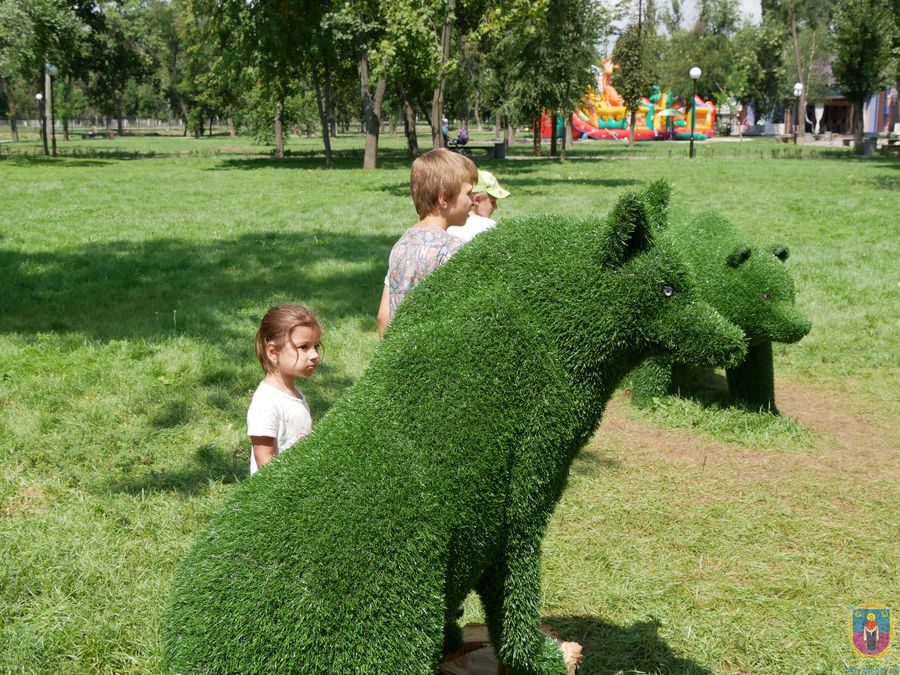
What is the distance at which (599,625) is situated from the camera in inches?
141

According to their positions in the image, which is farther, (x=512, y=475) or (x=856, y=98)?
(x=856, y=98)

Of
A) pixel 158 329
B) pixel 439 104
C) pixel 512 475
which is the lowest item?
pixel 158 329

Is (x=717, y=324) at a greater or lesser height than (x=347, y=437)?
greater

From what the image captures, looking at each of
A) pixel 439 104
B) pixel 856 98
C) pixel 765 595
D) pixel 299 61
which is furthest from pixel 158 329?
pixel 856 98

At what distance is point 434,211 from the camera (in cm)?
321

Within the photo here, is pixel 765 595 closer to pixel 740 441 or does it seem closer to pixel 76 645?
pixel 740 441

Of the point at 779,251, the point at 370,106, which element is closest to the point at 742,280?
the point at 779,251

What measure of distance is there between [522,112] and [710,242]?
80.1 ft

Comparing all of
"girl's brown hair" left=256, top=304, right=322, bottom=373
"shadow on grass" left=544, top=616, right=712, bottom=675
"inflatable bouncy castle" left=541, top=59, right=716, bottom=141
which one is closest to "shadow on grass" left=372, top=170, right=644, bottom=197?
"shadow on grass" left=544, top=616, right=712, bottom=675

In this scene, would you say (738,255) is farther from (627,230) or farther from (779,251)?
(627,230)

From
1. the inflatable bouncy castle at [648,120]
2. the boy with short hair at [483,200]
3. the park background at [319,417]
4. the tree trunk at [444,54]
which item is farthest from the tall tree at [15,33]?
the inflatable bouncy castle at [648,120]

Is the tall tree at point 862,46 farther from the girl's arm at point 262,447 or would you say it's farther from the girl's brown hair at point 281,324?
the girl's arm at point 262,447

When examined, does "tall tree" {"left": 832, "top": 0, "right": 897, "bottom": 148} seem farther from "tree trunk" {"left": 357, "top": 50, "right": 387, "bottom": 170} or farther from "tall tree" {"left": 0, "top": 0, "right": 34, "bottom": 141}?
"tall tree" {"left": 0, "top": 0, "right": 34, "bottom": 141}

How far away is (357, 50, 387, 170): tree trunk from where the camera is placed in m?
25.0
